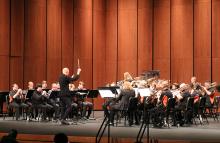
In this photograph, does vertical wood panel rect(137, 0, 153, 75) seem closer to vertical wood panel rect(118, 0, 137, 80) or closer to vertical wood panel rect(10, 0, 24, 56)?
vertical wood panel rect(118, 0, 137, 80)

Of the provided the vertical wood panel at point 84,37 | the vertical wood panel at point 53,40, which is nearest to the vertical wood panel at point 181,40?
the vertical wood panel at point 84,37

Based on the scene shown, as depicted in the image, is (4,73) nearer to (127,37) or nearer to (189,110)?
(127,37)

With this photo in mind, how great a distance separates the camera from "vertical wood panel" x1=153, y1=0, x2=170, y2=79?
1761 centimetres

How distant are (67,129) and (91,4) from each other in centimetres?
890

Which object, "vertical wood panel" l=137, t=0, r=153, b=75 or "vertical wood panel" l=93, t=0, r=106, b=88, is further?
"vertical wood panel" l=93, t=0, r=106, b=88

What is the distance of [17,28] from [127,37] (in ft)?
15.1

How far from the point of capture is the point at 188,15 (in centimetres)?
1723

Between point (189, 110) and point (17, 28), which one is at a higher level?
point (17, 28)

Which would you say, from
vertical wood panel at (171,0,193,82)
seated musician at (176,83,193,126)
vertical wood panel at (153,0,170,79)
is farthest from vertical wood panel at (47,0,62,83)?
seated musician at (176,83,193,126)

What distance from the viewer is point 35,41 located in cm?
1639

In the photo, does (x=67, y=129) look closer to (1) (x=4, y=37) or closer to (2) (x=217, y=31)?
(1) (x=4, y=37)

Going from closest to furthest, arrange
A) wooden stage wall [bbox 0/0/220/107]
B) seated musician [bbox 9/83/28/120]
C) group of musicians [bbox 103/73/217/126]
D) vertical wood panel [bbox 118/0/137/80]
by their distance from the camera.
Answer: group of musicians [bbox 103/73/217/126]
seated musician [bbox 9/83/28/120]
wooden stage wall [bbox 0/0/220/107]
vertical wood panel [bbox 118/0/137/80]

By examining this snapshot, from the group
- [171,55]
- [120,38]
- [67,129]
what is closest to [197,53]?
[171,55]

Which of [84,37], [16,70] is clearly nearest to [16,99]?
[16,70]
